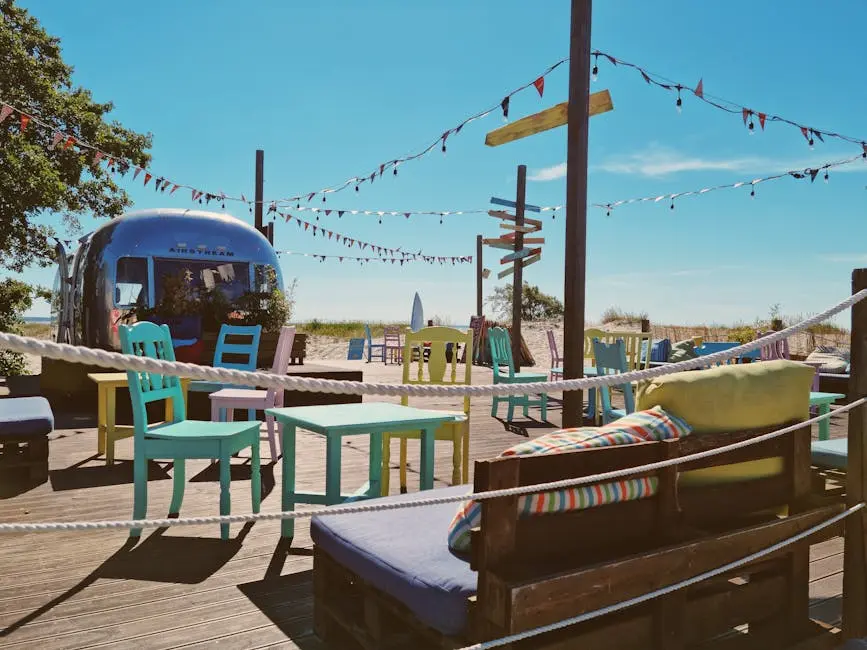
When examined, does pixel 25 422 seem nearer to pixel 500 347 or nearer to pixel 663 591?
pixel 663 591

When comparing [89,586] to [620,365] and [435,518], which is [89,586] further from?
[620,365]

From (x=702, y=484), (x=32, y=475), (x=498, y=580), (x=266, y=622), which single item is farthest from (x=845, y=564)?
(x=32, y=475)

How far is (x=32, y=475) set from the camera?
157 inches

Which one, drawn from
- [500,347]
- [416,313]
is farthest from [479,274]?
[500,347]

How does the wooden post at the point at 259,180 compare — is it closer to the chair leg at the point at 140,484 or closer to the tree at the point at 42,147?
the tree at the point at 42,147

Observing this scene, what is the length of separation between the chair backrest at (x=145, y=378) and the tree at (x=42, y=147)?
382 inches

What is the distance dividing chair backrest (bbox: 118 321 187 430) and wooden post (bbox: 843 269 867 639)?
248cm

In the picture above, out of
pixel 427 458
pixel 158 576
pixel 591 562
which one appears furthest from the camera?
pixel 427 458

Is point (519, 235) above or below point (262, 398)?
above

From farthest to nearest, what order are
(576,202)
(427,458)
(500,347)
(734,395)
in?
(500,347)
(576,202)
(427,458)
(734,395)

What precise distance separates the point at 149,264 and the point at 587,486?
9.50 metres

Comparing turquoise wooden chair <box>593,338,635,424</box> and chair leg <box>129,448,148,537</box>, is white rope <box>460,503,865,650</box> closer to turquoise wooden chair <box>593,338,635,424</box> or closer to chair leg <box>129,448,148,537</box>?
chair leg <box>129,448,148,537</box>

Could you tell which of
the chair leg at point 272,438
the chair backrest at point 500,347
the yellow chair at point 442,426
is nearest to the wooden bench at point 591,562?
the yellow chair at point 442,426

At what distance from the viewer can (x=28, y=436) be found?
3.90m
